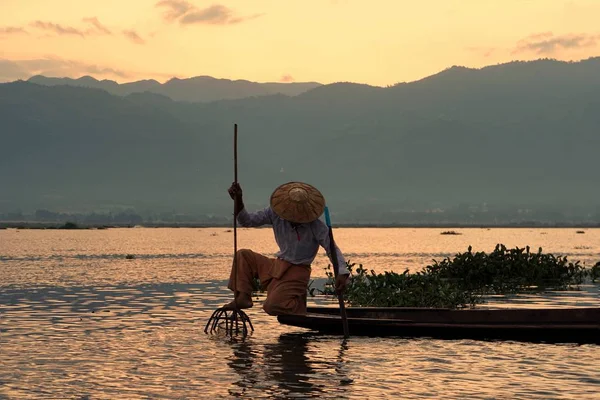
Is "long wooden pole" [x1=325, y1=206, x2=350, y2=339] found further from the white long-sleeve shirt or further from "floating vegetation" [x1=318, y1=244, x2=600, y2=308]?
"floating vegetation" [x1=318, y1=244, x2=600, y2=308]

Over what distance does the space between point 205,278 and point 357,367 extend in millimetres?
27846

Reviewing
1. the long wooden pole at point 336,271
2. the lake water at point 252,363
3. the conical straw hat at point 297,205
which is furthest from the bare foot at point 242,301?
the conical straw hat at point 297,205

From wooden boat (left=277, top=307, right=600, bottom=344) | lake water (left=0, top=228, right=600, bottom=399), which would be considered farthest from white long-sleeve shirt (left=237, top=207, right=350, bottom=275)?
lake water (left=0, top=228, right=600, bottom=399)

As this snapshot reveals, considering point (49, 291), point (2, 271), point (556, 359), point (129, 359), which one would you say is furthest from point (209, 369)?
point (2, 271)

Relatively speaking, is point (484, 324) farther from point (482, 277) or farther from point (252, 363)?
point (482, 277)

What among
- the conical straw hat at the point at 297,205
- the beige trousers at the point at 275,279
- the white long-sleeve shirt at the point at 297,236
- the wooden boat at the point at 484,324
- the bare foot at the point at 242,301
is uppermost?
the conical straw hat at the point at 297,205

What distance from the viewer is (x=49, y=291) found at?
113ft

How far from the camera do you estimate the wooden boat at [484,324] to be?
18609mm

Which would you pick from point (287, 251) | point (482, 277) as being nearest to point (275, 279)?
point (287, 251)

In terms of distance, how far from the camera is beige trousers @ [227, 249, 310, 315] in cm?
1905

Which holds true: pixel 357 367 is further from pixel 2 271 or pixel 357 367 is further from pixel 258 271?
pixel 2 271

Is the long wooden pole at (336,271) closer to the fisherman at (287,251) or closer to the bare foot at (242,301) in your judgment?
the fisherman at (287,251)

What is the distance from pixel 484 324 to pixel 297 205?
13.8 ft

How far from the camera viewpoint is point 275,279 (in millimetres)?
19188
